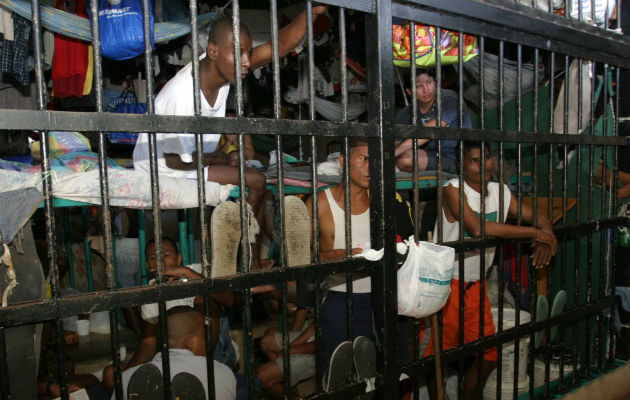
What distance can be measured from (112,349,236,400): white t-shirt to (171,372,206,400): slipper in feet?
1.28

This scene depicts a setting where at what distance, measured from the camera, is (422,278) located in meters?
2.20

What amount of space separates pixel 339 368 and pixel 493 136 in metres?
1.43

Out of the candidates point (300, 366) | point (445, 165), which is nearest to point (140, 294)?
point (300, 366)

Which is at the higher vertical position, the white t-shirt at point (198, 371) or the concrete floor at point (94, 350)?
the white t-shirt at point (198, 371)

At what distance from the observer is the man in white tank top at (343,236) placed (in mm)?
2803

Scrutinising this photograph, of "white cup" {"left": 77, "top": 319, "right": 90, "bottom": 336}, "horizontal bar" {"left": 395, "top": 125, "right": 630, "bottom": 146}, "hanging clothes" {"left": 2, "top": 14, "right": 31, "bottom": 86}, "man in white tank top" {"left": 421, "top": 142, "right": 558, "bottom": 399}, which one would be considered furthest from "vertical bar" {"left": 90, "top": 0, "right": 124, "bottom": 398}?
"white cup" {"left": 77, "top": 319, "right": 90, "bottom": 336}

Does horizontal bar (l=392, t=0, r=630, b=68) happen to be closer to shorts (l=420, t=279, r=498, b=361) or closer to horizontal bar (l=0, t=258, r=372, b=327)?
horizontal bar (l=0, t=258, r=372, b=327)

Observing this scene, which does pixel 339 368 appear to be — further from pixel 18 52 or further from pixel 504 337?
pixel 18 52

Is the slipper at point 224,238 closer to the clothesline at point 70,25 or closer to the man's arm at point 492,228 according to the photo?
the man's arm at point 492,228

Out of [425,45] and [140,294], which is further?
[425,45]

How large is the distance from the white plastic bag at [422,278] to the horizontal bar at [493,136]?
1.69 feet

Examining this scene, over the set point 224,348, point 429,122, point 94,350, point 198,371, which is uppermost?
point 429,122

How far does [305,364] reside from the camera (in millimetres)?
3104

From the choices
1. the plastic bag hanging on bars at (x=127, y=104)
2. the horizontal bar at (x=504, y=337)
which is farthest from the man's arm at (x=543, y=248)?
the plastic bag hanging on bars at (x=127, y=104)
